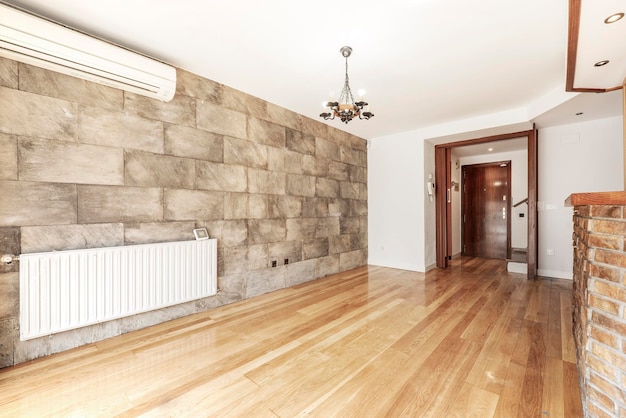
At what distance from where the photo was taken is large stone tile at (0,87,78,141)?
2066mm

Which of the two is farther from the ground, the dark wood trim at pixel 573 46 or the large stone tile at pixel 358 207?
the dark wood trim at pixel 573 46

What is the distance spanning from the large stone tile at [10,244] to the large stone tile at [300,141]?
3006mm

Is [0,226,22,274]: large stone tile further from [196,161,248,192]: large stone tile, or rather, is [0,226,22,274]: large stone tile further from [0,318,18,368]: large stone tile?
[196,161,248,192]: large stone tile

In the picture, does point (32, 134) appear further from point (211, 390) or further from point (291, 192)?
point (291, 192)

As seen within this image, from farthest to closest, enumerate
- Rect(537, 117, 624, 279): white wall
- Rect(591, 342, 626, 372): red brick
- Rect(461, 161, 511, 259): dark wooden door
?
Rect(461, 161, 511, 259): dark wooden door
Rect(537, 117, 624, 279): white wall
Rect(591, 342, 626, 372): red brick

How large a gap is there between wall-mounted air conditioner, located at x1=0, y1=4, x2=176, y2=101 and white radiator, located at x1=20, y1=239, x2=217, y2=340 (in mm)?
1475

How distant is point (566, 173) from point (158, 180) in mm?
5973

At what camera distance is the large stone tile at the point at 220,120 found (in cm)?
315

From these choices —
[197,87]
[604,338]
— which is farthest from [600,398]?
[197,87]

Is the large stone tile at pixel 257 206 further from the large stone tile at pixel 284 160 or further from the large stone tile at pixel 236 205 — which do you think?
the large stone tile at pixel 284 160

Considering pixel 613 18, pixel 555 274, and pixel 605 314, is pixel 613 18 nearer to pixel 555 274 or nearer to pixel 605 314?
pixel 605 314

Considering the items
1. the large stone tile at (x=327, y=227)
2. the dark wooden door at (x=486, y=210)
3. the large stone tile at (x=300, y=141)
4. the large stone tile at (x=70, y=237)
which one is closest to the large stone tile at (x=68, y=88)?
the large stone tile at (x=70, y=237)

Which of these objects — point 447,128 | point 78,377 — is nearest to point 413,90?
point 447,128

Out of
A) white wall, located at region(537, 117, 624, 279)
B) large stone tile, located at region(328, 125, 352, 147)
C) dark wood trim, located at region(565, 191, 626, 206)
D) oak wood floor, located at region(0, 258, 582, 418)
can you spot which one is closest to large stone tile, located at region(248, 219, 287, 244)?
oak wood floor, located at region(0, 258, 582, 418)
